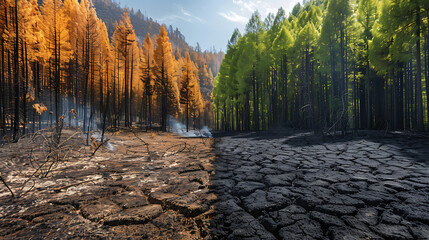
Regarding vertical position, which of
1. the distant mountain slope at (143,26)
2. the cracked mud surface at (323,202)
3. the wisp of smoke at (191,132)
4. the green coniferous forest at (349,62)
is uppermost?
the distant mountain slope at (143,26)

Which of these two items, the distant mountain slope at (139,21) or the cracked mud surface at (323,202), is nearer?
the cracked mud surface at (323,202)

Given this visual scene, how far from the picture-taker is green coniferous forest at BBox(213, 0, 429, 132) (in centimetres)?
1117

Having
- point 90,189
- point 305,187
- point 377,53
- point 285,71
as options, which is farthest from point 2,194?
point 285,71

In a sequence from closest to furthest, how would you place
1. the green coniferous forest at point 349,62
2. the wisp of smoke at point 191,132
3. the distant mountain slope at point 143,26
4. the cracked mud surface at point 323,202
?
the cracked mud surface at point 323,202 < the green coniferous forest at point 349,62 < the wisp of smoke at point 191,132 < the distant mountain slope at point 143,26

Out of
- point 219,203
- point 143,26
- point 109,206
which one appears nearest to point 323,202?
point 219,203

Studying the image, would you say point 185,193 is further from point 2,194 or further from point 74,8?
point 74,8

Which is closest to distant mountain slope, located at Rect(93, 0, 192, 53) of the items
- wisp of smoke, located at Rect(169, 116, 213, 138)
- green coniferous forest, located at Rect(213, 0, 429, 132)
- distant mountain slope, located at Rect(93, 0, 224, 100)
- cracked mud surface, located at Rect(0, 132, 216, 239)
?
→ distant mountain slope, located at Rect(93, 0, 224, 100)

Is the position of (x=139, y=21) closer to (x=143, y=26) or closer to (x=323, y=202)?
(x=143, y=26)

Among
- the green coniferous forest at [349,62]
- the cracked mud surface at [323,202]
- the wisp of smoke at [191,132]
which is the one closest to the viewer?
the cracked mud surface at [323,202]

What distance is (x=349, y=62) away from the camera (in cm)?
1684

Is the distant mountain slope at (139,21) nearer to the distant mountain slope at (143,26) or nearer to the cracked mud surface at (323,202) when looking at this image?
the distant mountain slope at (143,26)

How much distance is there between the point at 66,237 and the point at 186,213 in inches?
47.2

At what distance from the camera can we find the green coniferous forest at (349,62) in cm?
1117

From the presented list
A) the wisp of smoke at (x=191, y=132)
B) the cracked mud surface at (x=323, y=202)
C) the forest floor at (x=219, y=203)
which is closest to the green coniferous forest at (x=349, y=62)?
the wisp of smoke at (x=191, y=132)
